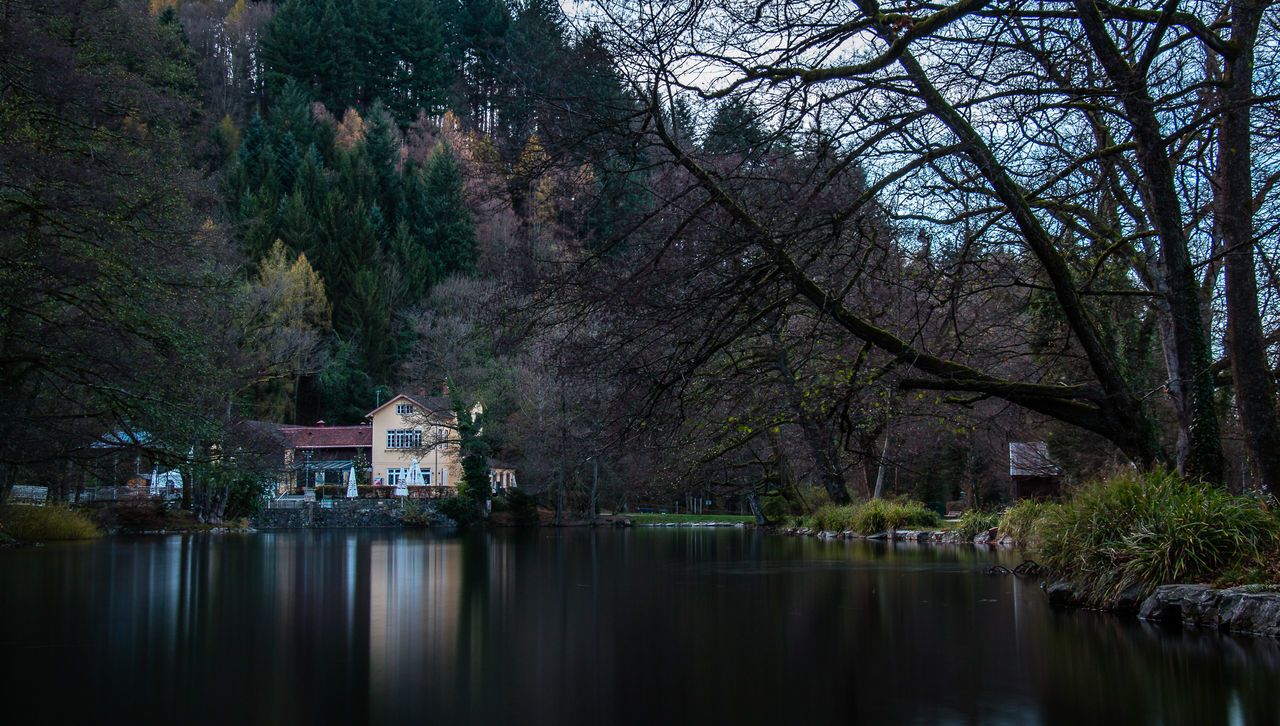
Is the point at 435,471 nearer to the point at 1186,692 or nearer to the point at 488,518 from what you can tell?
the point at 488,518

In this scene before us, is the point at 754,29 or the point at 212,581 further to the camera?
the point at 212,581

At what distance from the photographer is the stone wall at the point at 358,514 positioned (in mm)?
42562

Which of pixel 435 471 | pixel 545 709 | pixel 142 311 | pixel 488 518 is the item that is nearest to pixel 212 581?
pixel 142 311

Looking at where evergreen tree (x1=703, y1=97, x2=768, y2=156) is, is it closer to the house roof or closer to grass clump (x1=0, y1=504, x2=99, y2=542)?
the house roof

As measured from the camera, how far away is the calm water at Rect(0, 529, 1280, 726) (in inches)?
199

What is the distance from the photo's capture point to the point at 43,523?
24.5 meters

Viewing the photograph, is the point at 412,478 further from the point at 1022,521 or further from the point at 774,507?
the point at 1022,521

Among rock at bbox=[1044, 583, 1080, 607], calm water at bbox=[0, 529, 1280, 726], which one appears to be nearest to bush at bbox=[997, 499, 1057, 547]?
calm water at bbox=[0, 529, 1280, 726]

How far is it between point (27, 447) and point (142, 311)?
323cm

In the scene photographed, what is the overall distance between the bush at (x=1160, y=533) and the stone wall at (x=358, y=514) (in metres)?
36.1

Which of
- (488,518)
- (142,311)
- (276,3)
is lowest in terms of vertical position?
(488,518)

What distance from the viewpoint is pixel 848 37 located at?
7.52 meters

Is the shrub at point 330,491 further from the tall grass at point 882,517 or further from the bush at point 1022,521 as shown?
the bush at point 1022,521

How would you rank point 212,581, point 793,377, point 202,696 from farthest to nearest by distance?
point 212,581 < point 793,377 < point 202,696
